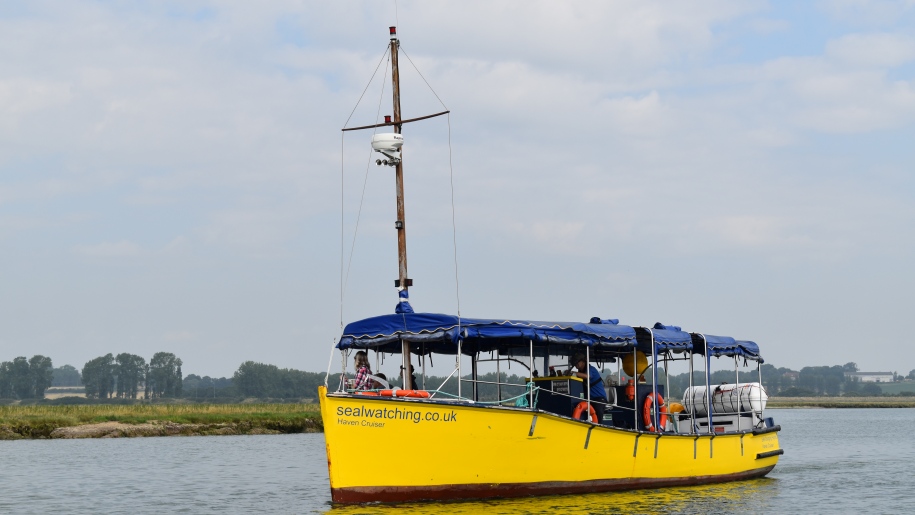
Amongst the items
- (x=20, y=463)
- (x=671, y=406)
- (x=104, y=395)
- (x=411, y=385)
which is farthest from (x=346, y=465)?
(x=104, y=395)

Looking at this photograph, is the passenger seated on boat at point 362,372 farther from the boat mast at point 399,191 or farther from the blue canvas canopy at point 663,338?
the blue canvas canopy at point 663,338

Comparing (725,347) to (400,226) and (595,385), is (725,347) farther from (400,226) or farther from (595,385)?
(400,226)

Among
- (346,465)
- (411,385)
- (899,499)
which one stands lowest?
(899,499)

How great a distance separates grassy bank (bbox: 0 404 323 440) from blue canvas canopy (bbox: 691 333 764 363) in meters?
40.7

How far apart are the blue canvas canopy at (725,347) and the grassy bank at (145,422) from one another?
40711 millimetres

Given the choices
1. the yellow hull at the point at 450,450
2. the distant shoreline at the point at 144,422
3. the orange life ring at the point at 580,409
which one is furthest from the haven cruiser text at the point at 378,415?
the distant shoreline at the point at 144,422

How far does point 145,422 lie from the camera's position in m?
61.2

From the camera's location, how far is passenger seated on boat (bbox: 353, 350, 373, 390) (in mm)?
21109

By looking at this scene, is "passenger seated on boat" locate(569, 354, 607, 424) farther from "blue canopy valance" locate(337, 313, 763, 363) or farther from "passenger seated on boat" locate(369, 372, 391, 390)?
"passenger seated on boat" locate(369, 372, 391, 390)

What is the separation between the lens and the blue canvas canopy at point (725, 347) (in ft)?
87.0

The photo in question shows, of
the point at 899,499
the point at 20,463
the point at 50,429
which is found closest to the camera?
the point at 899,499

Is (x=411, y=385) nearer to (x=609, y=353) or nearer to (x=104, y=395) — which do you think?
(x=609, y=353)

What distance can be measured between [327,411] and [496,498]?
398 cm

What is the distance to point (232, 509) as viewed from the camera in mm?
22703
